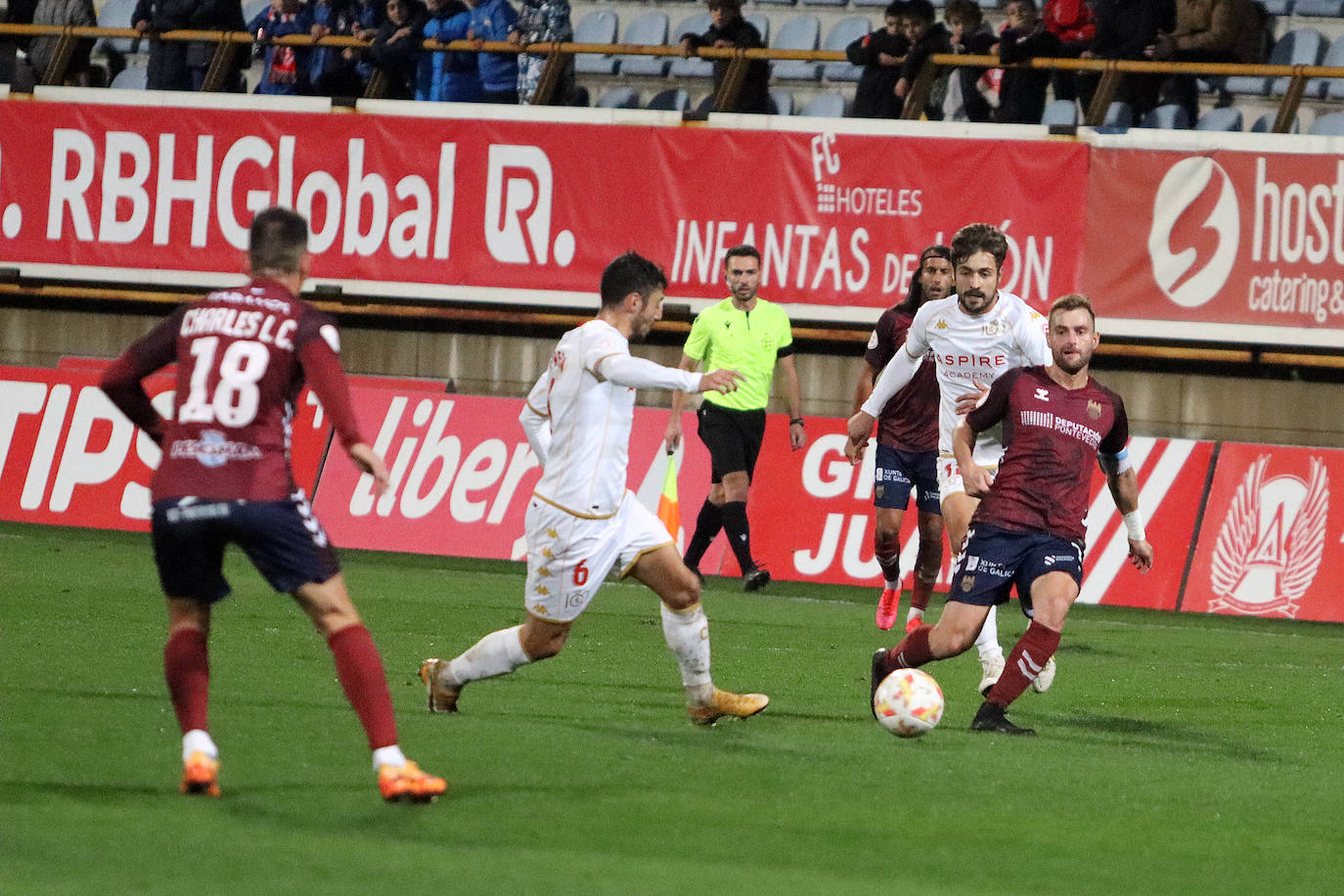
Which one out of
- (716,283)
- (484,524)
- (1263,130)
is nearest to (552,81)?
(716,283)

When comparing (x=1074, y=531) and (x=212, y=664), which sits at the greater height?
(x=1074, y=531)

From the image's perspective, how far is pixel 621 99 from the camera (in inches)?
738

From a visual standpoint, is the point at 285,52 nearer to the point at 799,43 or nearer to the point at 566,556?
the point at 799,43

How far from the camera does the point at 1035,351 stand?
9469 mm

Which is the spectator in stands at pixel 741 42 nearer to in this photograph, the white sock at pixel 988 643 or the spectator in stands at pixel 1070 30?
the spectator in stands at pixel 1070 30

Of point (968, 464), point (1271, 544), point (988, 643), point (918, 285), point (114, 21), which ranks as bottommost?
point (1271, 544)

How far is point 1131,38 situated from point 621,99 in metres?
4.87

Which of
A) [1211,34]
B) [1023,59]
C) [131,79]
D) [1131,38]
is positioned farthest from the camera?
[131,79]

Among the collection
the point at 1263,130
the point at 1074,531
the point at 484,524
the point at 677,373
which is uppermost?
the point at 1263,130

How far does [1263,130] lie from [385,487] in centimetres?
1234

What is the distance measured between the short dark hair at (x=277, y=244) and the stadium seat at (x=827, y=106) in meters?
12.0

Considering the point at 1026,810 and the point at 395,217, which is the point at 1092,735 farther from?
the point at 395,217

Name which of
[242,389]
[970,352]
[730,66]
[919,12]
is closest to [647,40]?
[730,66]

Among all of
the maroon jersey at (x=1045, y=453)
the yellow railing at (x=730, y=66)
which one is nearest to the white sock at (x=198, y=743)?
the maroon jersey at (x=1045, y=453)
